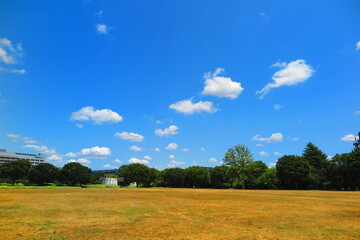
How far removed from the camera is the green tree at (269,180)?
3674 inches

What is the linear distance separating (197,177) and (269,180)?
138ft

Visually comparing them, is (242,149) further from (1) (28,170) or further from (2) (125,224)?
(1) (28,170)

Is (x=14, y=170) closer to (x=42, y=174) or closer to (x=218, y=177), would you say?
(x=42, y=174)

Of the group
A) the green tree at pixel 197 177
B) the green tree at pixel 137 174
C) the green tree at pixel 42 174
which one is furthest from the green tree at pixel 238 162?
the green tree at pixel 42 174

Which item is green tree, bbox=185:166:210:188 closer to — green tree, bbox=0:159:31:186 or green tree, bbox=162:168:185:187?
green tree, bbox=162:168:185:187

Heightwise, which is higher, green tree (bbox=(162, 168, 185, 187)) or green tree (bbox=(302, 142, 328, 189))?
green tree (bbox=(302, 142, 328, 189))

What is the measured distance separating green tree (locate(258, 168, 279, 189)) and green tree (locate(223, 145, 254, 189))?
10.9 meters

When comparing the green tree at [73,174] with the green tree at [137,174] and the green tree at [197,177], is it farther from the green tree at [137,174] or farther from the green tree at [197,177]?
the green tree at [197,177]

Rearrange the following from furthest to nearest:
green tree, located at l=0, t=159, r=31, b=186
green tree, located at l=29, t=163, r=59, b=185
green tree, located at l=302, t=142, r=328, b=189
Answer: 1. green tree, located at l=29, t=163, r=59, b=185
2. green tree, located at l=0, t=159, r=31, b=186
3. green tree, located at l=302, t=142, r=328, b=189

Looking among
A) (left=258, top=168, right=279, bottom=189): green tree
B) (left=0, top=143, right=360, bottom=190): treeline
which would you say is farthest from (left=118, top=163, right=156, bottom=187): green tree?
(left=258, top=168, right=279, bottom=189): green tree

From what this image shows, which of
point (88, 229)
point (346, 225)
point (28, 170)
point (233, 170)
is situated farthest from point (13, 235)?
point (28, 170)

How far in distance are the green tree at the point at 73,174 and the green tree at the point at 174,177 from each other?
1810 inches

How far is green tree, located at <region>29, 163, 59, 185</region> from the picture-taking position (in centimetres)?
10806

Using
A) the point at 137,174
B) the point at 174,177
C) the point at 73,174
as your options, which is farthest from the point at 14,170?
the point at 174,177
